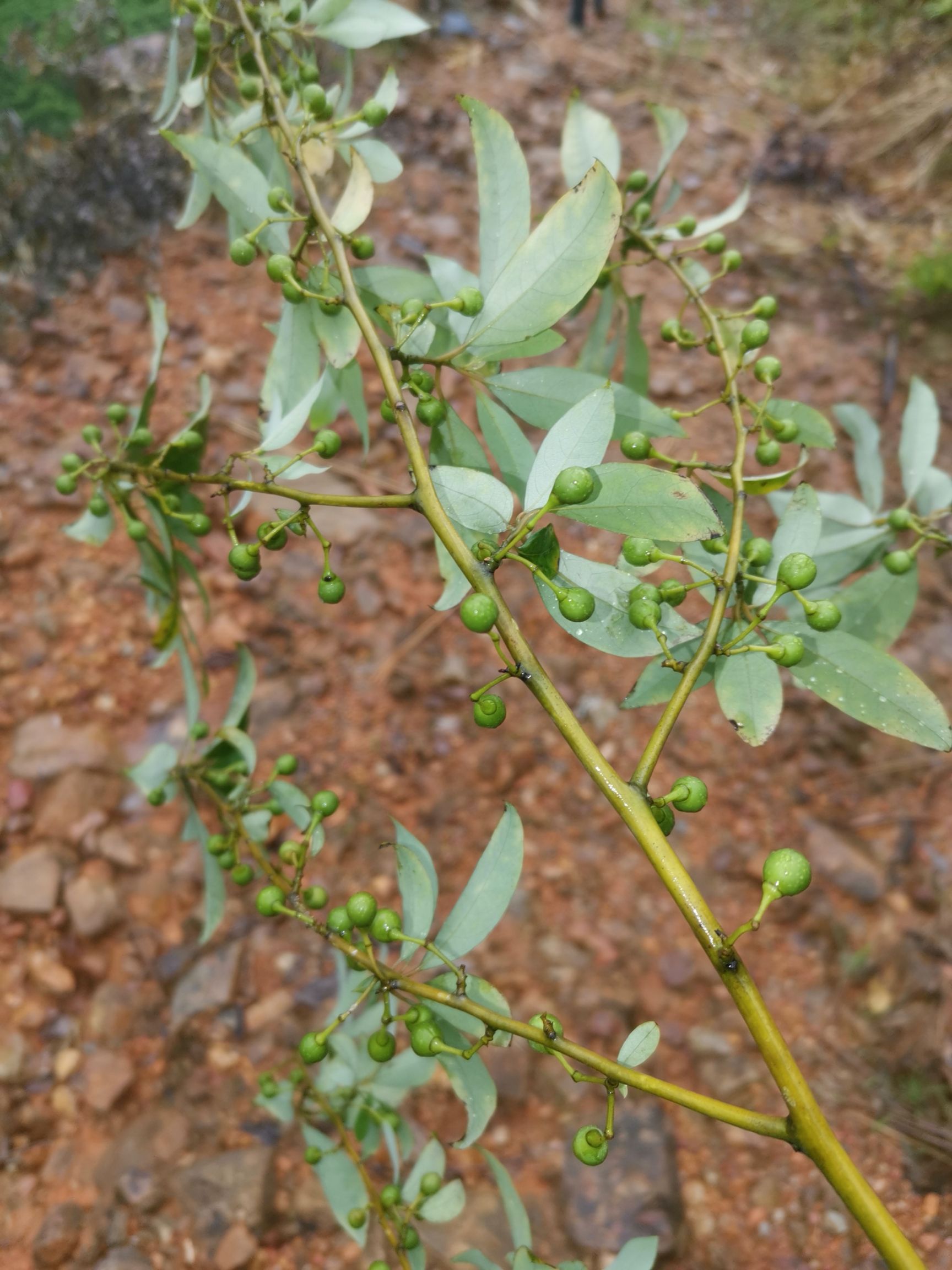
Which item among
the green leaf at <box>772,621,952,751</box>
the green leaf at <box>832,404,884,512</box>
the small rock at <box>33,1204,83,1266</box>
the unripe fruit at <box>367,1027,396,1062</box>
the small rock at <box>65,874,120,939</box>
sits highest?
the green leaf at <box>772,621,952,751</box>

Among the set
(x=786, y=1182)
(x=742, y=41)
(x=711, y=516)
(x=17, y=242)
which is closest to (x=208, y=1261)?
(x=786, y=1182)

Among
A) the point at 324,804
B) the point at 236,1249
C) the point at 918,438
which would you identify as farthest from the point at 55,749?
the point at 918,438

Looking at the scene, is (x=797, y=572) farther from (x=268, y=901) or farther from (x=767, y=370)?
(x=268, y=901)

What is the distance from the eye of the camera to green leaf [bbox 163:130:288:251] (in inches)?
36.3

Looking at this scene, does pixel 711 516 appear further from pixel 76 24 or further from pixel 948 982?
pixel 76 24

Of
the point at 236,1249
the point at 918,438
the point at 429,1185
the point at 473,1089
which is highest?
the point at 918,438

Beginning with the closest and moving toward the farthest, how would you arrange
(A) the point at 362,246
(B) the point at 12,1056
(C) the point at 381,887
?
(A) the point at 362,246, (B) the point at 12,1056, (C) the point at 381,887

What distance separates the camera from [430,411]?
854mm

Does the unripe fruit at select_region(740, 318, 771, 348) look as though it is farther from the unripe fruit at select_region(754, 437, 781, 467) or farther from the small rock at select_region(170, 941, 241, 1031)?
the small rock at select_region(170, 941, 241, 1031)

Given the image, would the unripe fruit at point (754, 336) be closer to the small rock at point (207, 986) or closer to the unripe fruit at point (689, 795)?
the unripe fruit at point (689, 795)

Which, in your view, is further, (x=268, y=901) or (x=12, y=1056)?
(x=12, y=1056)

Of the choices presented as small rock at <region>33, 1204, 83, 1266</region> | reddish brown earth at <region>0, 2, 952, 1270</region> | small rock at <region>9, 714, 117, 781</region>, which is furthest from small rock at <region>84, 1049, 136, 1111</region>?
small rock at <region>9, 714, 117, 781</region>

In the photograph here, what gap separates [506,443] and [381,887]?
100 cm

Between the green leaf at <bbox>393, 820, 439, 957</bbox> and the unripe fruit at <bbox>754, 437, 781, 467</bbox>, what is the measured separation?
1.65 feet
